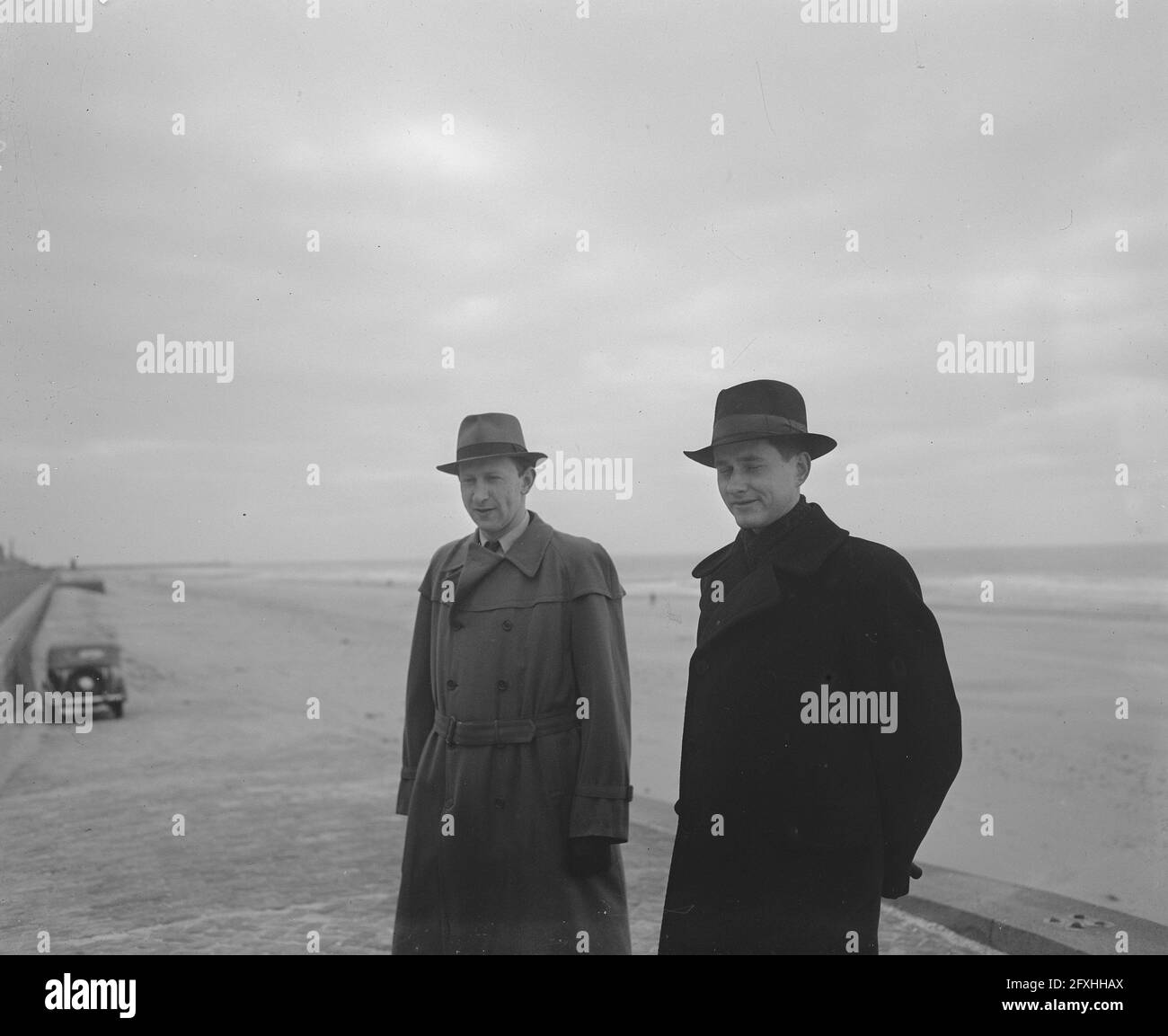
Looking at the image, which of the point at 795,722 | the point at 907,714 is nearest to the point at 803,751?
the point at 795,722

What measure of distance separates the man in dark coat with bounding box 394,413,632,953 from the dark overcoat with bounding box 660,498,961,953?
29 centimetres

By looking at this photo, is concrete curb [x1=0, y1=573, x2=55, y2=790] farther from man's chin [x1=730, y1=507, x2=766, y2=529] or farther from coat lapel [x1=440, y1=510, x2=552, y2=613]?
man's chin [x1=730, y1=507, x2=766, y2=529]

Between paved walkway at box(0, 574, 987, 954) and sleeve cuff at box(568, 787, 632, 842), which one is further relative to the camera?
paved walkway at box(0, 574, 987, 954)

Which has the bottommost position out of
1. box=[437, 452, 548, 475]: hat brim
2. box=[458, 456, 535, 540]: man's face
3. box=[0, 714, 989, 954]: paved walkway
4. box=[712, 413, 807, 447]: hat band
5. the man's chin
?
box=[0, 714, 989, 954]: paved walkway

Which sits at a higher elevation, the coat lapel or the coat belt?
the coat lapel

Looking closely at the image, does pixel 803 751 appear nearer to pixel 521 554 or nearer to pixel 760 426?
pixel 760 426

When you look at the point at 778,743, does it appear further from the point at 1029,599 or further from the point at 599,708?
the point at 1029,599

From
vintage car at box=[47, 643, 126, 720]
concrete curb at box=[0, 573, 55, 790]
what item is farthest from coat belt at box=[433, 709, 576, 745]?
vintage car at box=[47, 643, 126, 720]

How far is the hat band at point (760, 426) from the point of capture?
3.30 meters

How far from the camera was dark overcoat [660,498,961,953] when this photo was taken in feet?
9.94

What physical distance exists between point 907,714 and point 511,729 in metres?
1.25

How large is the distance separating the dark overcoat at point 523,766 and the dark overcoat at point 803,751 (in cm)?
29

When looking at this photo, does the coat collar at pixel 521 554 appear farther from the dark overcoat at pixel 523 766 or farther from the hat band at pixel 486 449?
the hat band at pixel 486 449
